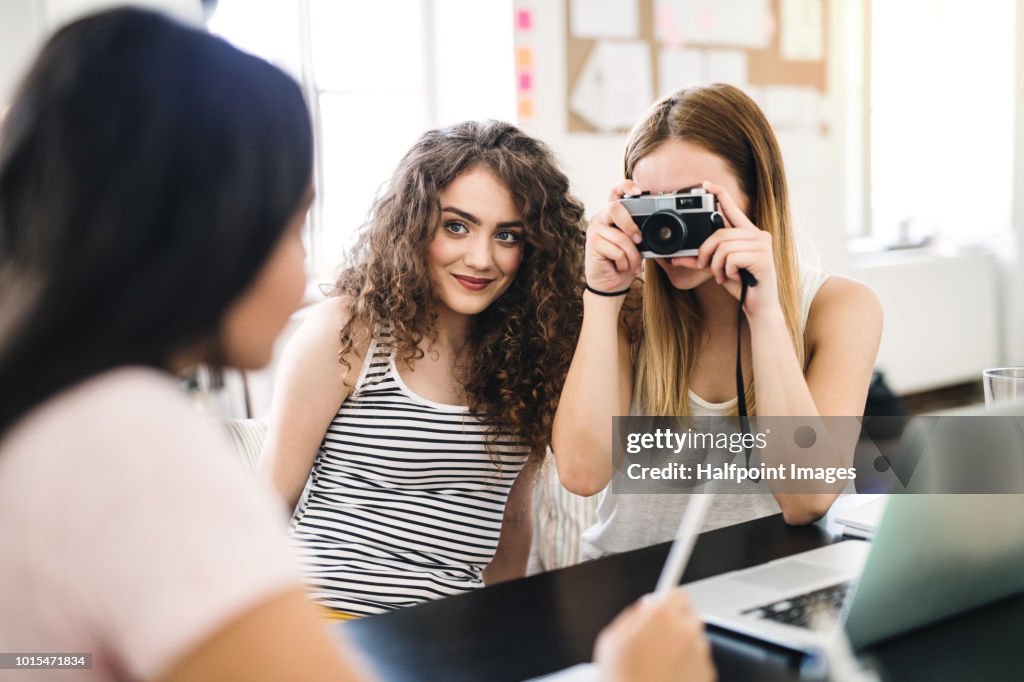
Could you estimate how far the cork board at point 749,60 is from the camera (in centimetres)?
345

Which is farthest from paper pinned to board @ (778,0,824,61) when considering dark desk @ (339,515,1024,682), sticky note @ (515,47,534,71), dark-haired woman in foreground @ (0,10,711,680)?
dark-haired woman in foreground @ (0,10,711,680)

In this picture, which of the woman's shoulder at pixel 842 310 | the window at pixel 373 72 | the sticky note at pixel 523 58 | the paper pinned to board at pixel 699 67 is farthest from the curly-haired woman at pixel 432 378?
the paper pinned to board at pixel 699 67

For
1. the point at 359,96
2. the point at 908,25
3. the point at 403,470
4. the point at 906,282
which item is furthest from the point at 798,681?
the point at 908,25

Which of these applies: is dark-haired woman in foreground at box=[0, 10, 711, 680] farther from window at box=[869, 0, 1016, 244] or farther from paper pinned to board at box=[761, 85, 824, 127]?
window at box=[869, 0, 1016, 244]

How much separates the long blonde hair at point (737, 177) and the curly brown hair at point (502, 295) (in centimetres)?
13

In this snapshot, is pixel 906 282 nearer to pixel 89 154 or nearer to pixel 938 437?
pixel 938 437

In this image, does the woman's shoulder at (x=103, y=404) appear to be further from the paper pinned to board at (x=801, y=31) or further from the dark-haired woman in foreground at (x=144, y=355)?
the paper pinned to board at (x=801, y=31)

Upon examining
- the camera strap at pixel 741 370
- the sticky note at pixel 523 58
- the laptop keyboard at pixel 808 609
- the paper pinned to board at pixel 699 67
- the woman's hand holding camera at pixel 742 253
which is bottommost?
the laptop keyboard at pixel 808 609

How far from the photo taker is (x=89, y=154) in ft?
1.60

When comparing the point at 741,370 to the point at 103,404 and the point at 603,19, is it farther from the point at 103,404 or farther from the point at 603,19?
the point at 603,19

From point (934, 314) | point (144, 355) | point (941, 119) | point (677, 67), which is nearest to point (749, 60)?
point (677, 67)

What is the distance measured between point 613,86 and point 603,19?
0.79ft

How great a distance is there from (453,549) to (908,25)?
4.31 metres

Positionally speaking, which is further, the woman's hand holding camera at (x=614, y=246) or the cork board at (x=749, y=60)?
the cork board at (x=749, y=60)
